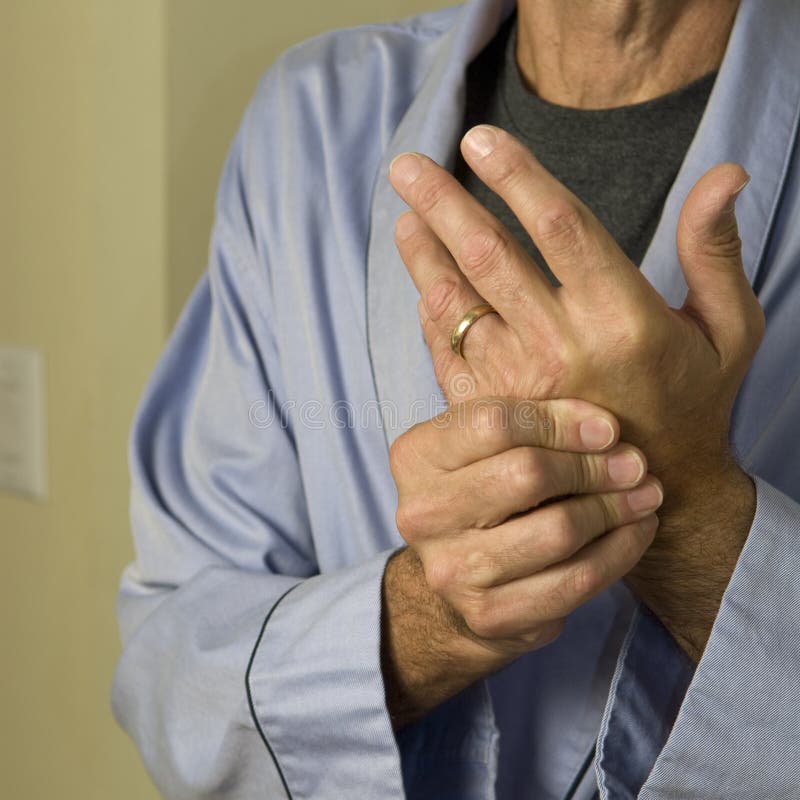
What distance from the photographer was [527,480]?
632 millimetres

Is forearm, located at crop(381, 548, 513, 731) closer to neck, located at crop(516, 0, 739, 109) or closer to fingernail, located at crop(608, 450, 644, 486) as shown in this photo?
fingernail, located at crop(608, 450, 644, 486)

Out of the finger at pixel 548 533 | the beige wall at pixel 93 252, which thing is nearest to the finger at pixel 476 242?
the finger at pixel 548 533

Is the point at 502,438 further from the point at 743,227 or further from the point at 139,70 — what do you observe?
the point at 139,70

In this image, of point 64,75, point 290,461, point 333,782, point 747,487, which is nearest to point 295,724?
point 333,782

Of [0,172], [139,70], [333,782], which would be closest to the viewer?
[333,782]

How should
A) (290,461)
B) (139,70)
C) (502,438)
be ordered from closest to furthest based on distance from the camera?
(502,438) → (290,461) → (139,70)

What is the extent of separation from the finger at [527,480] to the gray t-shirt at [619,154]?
0.99 ft

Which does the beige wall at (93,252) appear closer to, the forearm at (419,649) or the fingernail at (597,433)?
the forearm at (419,649)

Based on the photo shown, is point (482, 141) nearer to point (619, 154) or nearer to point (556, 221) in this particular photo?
point (556, 221)

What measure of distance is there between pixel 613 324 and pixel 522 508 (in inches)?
4.7

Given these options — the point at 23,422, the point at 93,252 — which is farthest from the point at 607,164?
the point at 23,422

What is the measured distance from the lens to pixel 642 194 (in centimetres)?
92

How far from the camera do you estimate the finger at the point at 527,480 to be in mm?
637

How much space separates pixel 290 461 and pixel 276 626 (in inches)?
7.1
